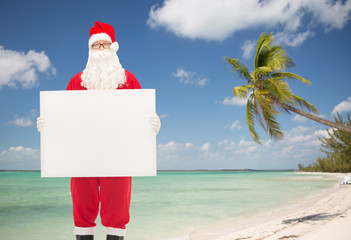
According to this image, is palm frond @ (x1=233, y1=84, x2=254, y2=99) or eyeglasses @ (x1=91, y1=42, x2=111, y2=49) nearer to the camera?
eyeglasses @ (x1=91, y1=42, x2=111, y2=49)

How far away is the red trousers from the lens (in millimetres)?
2336

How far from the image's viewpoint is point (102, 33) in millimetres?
2762

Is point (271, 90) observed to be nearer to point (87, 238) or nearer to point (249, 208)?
point (249, 208)

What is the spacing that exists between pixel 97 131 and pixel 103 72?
0.69 meters

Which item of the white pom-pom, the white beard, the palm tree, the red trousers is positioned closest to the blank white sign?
the red trousers

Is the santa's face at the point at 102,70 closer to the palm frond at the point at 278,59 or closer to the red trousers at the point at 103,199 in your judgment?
the red trousers at the point at 103,199

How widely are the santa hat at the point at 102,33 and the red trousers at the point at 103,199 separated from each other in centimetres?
124

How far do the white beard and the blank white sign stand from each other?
39 cm

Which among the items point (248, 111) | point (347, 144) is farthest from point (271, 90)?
point (347, 144)

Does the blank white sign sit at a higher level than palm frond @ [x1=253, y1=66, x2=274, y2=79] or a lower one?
lower

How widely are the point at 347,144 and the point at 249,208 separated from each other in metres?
22.7

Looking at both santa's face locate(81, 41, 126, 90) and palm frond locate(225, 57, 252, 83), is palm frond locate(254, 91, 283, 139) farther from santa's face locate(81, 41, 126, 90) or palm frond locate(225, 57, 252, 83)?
santa's face locate(81, 41, 126, 90)

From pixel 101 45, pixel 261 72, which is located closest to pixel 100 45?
pixel 101 45

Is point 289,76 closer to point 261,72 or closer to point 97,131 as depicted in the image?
point 261,72
